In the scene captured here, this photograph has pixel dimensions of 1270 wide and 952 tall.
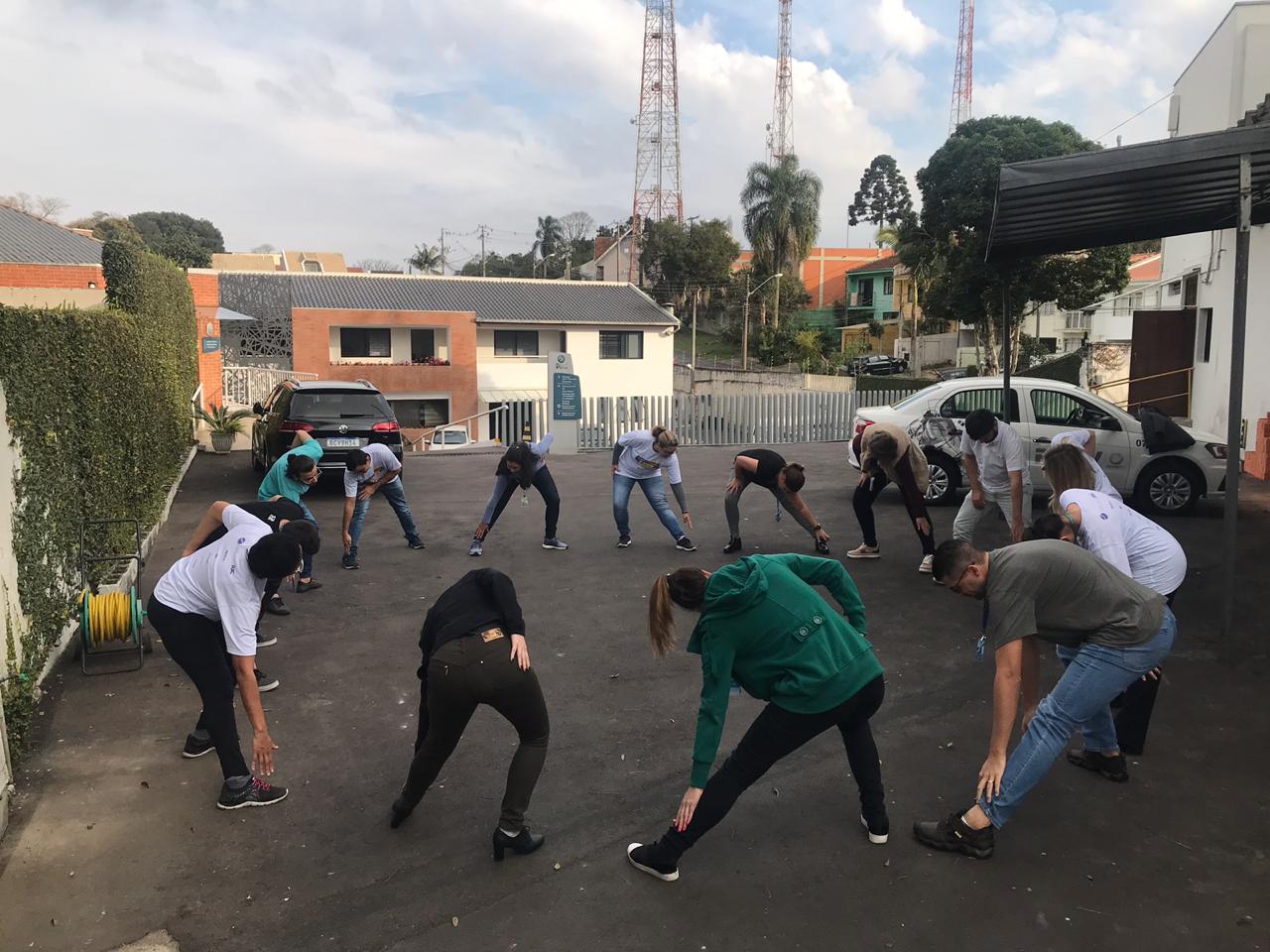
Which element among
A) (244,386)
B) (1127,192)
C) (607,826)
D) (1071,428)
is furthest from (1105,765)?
(244,386)

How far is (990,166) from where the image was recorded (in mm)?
27844

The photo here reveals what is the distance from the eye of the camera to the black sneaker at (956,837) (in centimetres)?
398

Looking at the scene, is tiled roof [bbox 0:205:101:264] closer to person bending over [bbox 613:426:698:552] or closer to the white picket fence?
the white picket fence

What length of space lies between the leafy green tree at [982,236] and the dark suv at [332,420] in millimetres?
20687

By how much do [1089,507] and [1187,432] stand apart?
7493 millimetres

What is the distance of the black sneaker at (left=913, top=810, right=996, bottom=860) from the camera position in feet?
13.1

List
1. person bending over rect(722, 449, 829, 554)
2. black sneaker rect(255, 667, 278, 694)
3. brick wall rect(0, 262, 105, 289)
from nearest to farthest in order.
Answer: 1. black sneaker rect(255, 667, 278, 694)
2. person bending over rect(722, 449, 829, 554)
3. brick wall rect(0, 262, 105, 289)

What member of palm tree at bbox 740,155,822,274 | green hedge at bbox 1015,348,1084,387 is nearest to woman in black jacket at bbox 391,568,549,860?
green hedge at bbox 1015,348,1084,387

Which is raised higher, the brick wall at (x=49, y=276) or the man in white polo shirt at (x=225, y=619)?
the brick wall at (x=49, y=276)

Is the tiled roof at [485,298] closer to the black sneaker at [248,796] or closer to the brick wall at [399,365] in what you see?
the brick wall at [399,365]

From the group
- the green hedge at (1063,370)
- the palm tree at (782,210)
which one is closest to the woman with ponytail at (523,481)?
the green hedge at (1063,370)

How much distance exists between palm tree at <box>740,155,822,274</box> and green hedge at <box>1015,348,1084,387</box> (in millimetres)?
21606

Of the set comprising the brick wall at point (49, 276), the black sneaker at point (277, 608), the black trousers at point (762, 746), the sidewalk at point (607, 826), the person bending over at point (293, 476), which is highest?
the brick wall at point (49, 276)

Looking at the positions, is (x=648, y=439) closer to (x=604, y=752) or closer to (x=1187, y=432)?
(x=604, y=752)
